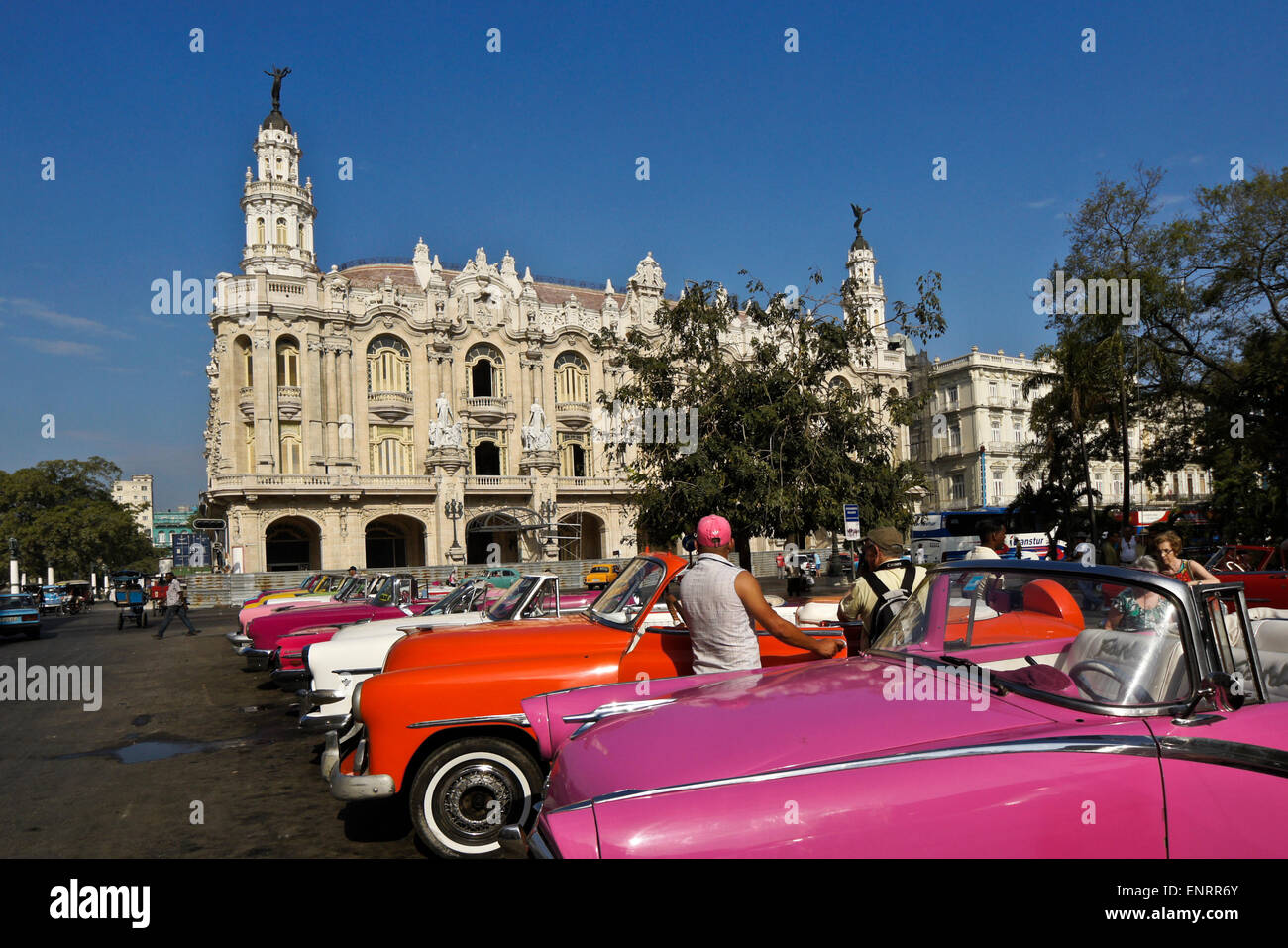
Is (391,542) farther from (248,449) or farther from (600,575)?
(600,575)

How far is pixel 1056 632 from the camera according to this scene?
3.73m

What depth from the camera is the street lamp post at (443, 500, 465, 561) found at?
43.8 m

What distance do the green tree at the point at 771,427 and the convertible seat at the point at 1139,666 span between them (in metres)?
11.4

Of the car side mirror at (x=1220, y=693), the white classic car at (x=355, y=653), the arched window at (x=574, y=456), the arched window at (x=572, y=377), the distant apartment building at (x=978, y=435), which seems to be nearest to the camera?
the car side mirror at (x=1220, y=693)

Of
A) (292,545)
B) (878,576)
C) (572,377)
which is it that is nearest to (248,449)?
(292,545)

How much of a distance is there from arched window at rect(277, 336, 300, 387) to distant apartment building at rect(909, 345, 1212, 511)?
4139 centimetres

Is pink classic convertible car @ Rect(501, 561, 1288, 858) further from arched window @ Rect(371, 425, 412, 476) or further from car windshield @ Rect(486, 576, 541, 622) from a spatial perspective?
arched window @ Rect(371, 425, 412, 476)

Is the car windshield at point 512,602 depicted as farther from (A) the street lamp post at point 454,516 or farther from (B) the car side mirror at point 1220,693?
(A) the street lamp post at point 454,516

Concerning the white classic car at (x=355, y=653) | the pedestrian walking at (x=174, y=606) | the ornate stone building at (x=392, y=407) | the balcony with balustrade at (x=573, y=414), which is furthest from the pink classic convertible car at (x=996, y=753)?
the balcony with balustrade at (x=573, y=414)

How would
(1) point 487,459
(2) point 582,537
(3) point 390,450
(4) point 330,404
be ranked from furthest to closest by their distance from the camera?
(2) point 582,537
(1) point 487,459
(3) point 390,450
(4) point 330,404

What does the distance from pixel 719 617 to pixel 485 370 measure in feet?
160

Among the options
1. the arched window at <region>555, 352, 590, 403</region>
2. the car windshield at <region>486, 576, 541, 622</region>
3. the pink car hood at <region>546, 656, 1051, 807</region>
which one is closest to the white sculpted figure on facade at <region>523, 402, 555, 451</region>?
the arched window at <region>555, 352, 590, 403</region>

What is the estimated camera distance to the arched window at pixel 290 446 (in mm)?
45844

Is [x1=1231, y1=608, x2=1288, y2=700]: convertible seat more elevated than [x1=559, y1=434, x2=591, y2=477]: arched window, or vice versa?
[x1=559, y1=434, x2=591, y2=477]: arched window
